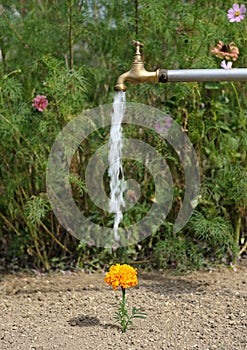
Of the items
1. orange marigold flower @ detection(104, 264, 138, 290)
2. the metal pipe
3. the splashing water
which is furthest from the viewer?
the splashing water

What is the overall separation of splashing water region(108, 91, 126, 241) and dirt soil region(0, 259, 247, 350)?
356 mm

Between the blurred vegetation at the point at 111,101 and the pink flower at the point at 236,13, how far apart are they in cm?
13

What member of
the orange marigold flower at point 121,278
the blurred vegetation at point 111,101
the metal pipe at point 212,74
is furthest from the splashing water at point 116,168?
the orange marigold flower at point 121,278

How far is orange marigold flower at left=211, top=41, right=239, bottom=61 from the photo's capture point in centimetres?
304

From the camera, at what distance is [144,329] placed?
8.45 feet

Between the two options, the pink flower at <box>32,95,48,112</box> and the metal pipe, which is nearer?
the metal pipe

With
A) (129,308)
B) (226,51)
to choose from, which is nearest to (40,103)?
(226,51)

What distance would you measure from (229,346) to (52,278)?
4.06 feet

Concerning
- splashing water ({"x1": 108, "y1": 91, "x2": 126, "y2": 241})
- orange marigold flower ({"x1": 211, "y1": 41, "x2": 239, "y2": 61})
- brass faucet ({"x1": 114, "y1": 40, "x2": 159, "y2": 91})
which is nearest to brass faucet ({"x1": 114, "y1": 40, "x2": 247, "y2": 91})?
brass faucet ({"x1": 114, "y1": 40, "x2": 159, "y2": 91})

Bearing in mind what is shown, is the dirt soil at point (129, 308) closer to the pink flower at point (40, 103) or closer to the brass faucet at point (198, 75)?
the pink flower at point (40, 103)

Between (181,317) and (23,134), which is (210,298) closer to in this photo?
(181,317)

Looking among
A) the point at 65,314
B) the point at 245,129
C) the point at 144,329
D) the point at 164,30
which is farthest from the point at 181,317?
the point at 164,30

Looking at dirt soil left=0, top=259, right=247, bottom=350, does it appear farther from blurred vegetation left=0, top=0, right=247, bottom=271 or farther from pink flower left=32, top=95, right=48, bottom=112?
pink flower left=32, top=95, right=48, bottom=112

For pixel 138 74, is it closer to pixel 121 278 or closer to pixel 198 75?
pixel 198 75
